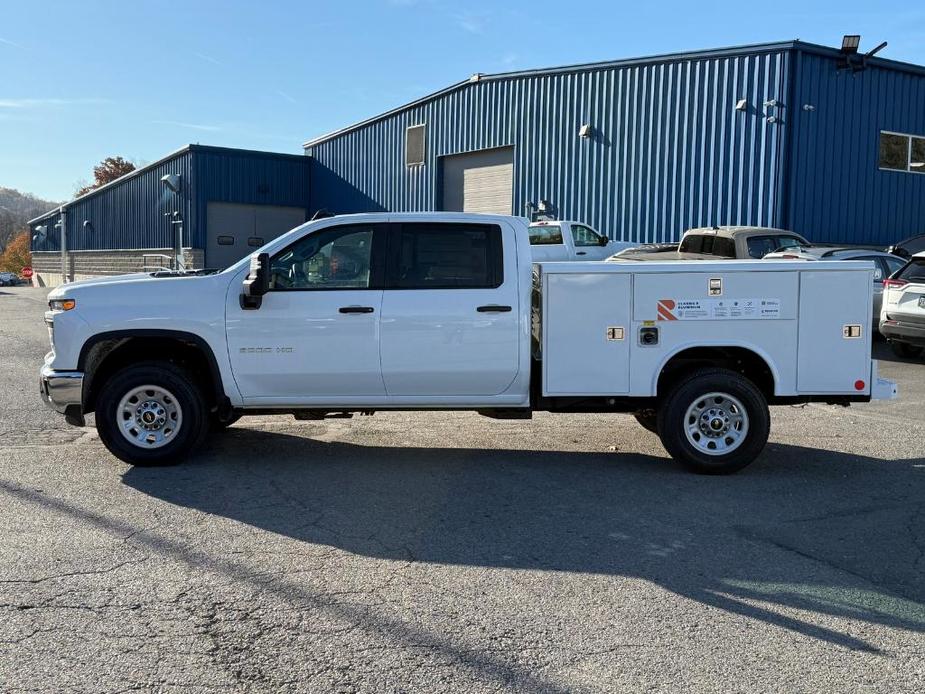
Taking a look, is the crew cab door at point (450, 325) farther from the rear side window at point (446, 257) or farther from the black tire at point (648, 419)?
the black tire at point (648, 419)

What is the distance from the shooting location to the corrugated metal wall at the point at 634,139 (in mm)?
22062

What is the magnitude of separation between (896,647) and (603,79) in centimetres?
2313

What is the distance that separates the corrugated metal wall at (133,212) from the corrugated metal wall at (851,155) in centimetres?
2409

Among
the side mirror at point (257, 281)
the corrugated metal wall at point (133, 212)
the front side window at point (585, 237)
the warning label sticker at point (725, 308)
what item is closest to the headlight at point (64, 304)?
the side mirror at point (257, 281)

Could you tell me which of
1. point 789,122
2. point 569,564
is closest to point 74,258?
point 789,122

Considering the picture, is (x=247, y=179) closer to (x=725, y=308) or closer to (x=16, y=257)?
(x=725, y=308)

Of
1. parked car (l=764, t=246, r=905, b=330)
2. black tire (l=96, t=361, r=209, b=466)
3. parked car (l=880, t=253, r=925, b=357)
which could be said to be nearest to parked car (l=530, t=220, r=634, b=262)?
parked car (l=764, t=246, r=905, b=330)

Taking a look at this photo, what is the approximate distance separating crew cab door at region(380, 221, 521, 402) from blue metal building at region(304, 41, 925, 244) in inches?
634

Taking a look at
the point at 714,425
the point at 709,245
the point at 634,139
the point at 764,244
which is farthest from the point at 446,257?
the point at 634,139

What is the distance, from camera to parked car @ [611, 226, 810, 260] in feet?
57.4

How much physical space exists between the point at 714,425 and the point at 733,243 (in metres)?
10.9

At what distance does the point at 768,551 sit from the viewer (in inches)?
216

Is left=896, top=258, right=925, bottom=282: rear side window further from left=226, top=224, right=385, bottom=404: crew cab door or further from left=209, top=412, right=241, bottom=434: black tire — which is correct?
left=209, top=412, right=241, bottom=434: black tire

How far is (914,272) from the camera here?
45.6ft
